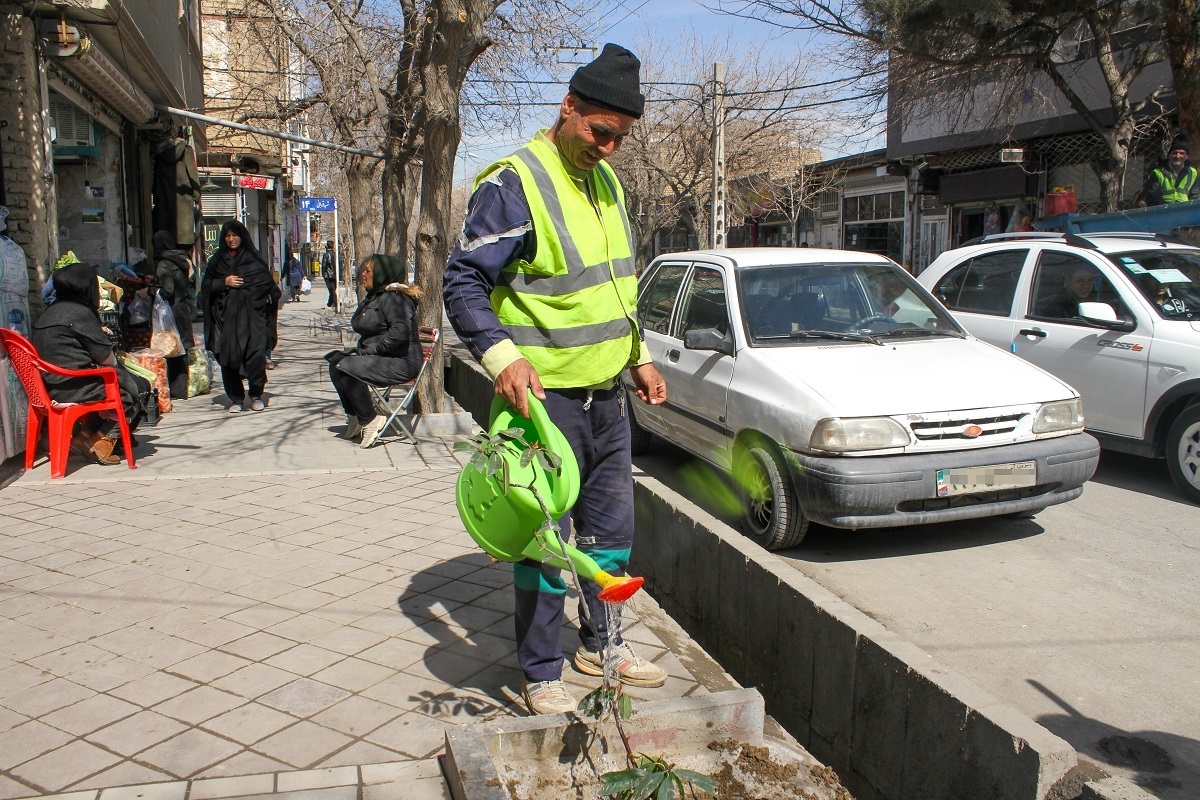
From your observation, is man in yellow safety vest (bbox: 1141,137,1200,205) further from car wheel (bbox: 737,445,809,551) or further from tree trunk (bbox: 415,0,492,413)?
tree trunk (bbox: 415,0,492,413)

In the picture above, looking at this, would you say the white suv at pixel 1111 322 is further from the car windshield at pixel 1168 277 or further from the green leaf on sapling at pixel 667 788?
the green leaf on sapling at pixel 667 788

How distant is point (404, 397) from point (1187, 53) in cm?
822

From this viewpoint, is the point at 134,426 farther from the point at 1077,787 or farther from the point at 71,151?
the point at 1077,787

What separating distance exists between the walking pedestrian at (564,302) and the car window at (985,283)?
222 inches

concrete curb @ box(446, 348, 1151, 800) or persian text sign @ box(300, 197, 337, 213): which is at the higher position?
persian text sign @ box(300, 197, 337, 213)

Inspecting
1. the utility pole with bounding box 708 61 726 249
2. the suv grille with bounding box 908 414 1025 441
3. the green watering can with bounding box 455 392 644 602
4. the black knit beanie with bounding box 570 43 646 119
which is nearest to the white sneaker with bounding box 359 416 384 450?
the suv grille with bounding box 908 414 1025 441

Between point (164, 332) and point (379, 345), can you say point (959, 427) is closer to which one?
point (379, 345)

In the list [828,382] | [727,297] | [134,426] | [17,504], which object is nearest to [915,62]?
→ [727,297]

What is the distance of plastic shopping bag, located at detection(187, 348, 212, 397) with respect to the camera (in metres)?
10.7

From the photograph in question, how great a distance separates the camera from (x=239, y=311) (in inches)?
370

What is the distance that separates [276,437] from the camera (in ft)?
26.9

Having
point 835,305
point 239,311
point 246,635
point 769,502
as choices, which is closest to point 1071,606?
point 769,502

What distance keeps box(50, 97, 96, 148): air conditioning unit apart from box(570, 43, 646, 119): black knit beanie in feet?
32.8

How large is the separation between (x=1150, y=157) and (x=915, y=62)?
257 inches
